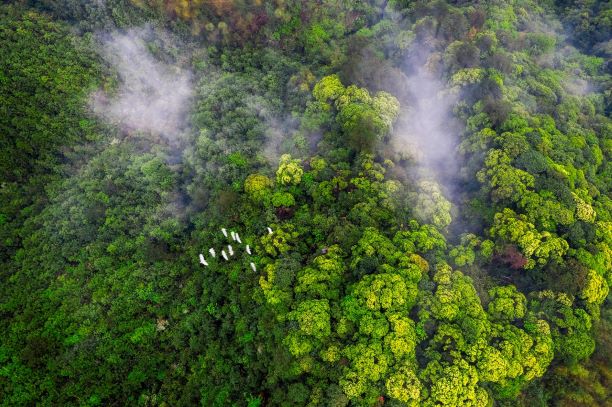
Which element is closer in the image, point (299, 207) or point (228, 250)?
point (228, 250)

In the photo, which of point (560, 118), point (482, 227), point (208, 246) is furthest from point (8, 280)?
point (560, 118)

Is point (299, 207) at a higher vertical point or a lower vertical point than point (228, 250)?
higher

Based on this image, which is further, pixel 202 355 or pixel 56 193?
pixel 56 193

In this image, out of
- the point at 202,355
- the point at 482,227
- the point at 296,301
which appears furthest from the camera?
the point at 482,227

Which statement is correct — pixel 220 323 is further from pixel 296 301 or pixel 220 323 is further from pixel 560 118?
pixel 560 118

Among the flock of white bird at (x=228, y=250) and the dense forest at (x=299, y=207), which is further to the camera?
the flock of white bird at (x=228, y=250)

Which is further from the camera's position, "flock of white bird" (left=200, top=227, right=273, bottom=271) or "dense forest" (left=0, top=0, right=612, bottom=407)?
"flock of white bird" (left=200, top=227, right=273, bottom=271)

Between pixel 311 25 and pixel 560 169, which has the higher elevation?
pixel 311 25

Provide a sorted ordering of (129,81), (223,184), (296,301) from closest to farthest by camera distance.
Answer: (296,301)
(223,184)
(129,81)
